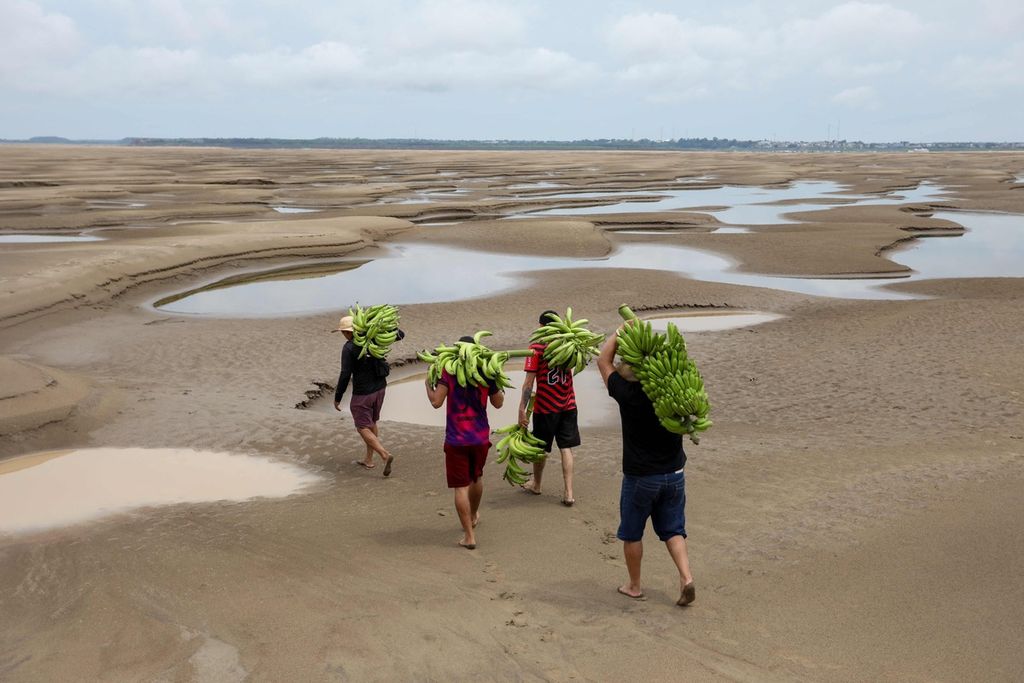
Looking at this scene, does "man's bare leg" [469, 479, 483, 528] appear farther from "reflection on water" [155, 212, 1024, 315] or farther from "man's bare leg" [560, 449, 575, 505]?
"reflection on water" [155, 212, 1024, 315]

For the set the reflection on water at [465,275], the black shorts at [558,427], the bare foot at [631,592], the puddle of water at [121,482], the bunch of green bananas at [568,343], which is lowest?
the reflection on water at [465,275]

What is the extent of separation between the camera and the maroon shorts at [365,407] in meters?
8.91

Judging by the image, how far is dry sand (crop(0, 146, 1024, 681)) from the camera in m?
5.42

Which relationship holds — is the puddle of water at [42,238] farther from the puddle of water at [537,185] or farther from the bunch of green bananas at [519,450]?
the puddle of water at [537,185]

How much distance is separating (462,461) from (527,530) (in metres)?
1.04

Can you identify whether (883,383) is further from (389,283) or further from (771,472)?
(389,283)

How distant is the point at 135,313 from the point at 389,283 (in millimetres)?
6527

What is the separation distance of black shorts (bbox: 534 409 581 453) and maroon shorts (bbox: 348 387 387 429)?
181 centimetres

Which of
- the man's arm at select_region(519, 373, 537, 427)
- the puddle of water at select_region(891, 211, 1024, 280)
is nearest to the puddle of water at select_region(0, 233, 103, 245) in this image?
the man's arm at select_region(519, 373, 537, 427)

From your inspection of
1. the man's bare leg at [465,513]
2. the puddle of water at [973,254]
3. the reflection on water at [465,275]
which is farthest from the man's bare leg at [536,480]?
the puddle of water at [973,254]

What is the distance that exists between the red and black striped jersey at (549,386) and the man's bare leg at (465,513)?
4.37ft

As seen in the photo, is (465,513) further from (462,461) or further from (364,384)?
(364,384)

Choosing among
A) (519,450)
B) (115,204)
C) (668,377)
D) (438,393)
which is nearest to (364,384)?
(519,450)

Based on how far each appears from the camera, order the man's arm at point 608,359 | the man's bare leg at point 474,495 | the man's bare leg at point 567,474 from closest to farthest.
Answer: the man's arm at point 608,359 < the man's bare leg at point 474,495 < the man's bare leg at point 567,474
